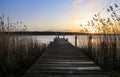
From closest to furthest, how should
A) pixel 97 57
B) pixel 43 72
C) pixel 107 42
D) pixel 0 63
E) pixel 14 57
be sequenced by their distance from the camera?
1. pixel 43 72
2. pixel 0 63
3. pixel 14 57
4. pixel 107 42
5. pixel 97 57

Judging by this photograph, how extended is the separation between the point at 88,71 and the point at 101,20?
11.8ft

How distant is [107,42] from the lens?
7.97 metres

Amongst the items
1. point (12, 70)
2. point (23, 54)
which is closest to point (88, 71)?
point (12, 70)

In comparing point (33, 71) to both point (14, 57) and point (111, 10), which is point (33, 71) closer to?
point (14, 57)

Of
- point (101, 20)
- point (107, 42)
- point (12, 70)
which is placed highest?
point (101, 20)

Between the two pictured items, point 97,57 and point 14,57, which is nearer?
point 14,57

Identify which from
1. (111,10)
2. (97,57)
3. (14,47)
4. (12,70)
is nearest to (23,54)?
(14,47)

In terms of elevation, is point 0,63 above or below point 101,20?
below

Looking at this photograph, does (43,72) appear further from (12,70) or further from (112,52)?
(112,52)

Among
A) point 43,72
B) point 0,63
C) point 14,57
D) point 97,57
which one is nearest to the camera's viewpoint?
point 43,72

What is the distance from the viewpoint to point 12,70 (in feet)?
22.5

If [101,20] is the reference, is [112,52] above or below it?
below

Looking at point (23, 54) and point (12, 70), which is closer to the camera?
point (12, 70)

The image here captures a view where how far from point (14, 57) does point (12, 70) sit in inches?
21.7
